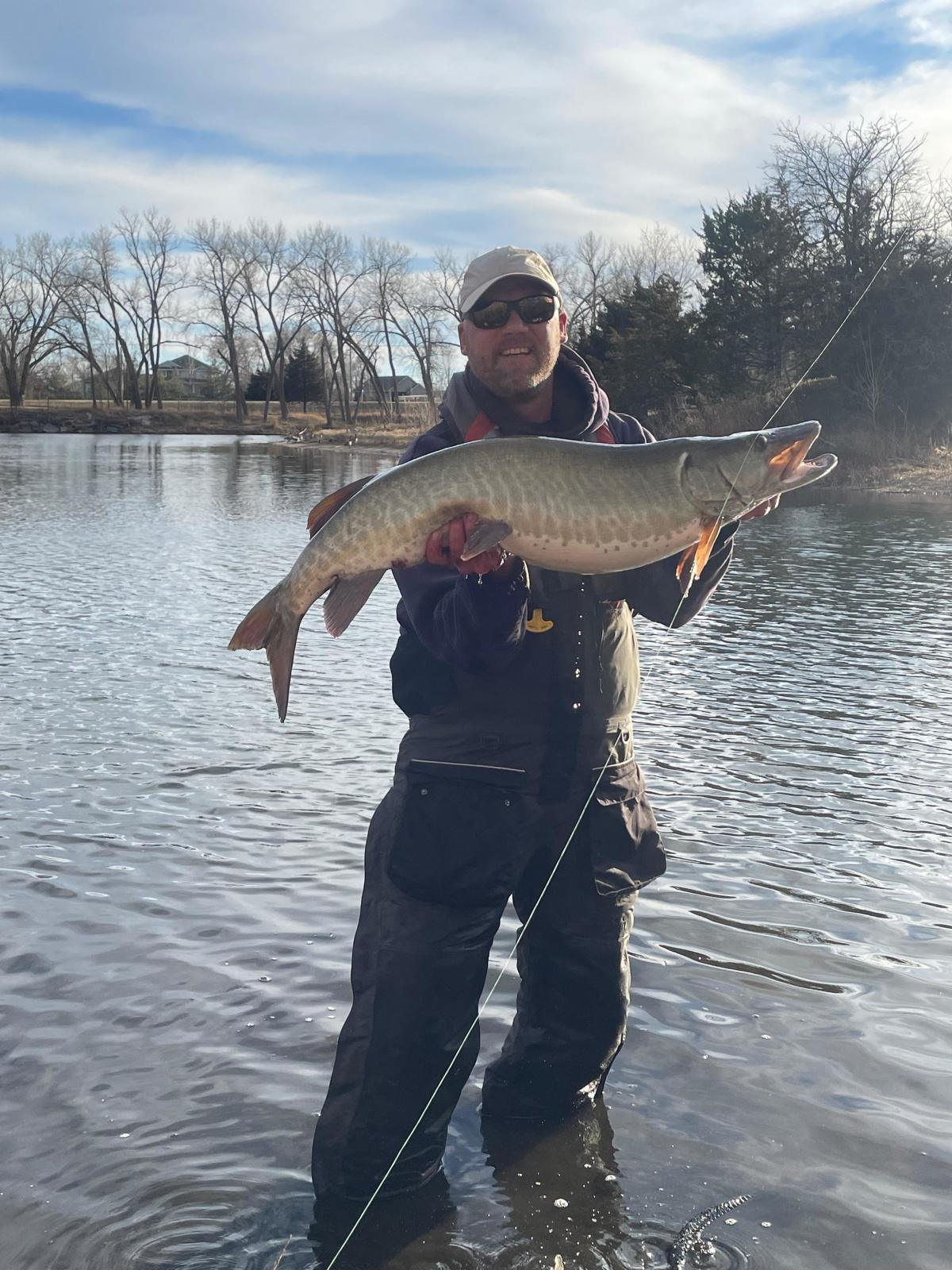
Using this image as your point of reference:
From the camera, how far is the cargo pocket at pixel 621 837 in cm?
364

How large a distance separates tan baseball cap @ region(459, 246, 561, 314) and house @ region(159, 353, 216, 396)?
112052 millimetres

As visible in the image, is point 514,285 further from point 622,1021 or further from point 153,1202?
point 153,1202

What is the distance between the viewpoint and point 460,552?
11.4 ft

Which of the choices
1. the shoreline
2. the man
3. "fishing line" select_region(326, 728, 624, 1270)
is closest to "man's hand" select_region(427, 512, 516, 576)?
the man

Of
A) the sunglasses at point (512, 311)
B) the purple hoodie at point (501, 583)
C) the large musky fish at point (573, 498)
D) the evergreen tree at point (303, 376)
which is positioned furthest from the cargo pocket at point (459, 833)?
the evergreen tree at point (303, 376)

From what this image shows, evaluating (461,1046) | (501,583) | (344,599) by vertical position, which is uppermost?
(501,583)

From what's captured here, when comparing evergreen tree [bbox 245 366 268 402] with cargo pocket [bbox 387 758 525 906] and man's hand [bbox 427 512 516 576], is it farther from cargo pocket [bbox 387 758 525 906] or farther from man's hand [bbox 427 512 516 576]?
cargo pocket [bbox 387 758 525 906]

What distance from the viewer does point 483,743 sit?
3516 mm

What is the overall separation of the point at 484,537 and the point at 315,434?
74.2 m

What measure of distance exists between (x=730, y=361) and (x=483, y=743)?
126 feet

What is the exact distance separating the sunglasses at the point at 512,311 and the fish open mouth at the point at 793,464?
2.65ft

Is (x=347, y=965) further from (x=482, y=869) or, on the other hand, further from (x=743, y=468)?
(x=743, y=468)

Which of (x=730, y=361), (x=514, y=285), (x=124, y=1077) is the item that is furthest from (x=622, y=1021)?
(x=730, y=361)

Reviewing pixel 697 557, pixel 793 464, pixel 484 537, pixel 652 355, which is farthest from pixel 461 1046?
pixel 652 355
